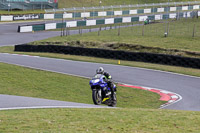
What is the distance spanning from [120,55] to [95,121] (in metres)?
17.6

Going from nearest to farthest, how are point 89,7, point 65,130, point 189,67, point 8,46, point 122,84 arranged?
point 65,130 < point 122,84 < point 189,67 < point 8,46 < point 89,7

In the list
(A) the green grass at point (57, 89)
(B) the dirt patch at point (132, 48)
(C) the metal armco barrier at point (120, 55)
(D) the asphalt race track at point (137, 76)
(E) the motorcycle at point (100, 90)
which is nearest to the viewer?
(E) the motorcycle at point (100, 90)

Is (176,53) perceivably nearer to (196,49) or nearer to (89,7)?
(196,49)

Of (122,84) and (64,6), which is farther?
(64,6)

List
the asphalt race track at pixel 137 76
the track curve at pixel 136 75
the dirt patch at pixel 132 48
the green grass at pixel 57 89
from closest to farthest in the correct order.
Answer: the green grass at pixel 57 89, the asphalt race track at pixel 137 76, the track curve at pixel 136 75, the dirt patch at pixel 132 48

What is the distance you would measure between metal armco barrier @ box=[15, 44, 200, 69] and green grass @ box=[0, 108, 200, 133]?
13.5 metres

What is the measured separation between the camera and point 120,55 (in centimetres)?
2558

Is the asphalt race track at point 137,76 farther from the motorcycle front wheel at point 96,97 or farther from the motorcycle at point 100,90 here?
the motorcycle front wheel at point 96,97

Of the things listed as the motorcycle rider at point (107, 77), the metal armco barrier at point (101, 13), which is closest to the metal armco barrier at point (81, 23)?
the metal armco barrier at point (101, 13)

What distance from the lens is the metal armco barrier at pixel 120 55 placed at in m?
22.4

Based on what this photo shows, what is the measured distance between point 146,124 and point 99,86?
4.55 meters

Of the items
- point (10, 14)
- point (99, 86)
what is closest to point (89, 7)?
point (10, 14)

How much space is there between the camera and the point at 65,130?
7258 mm

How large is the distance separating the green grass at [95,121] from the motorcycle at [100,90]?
2.62 meters
